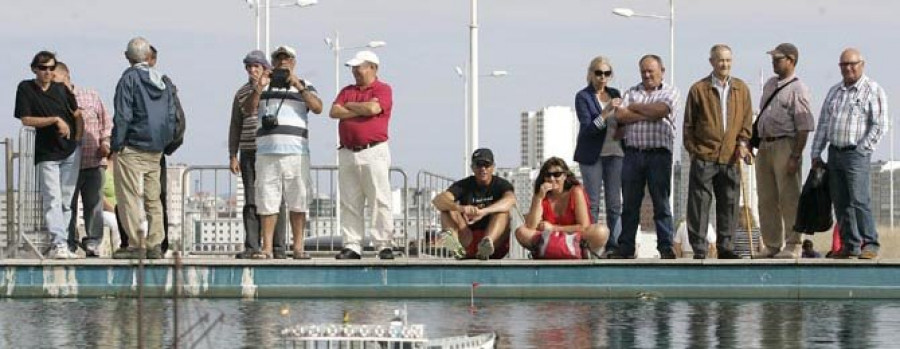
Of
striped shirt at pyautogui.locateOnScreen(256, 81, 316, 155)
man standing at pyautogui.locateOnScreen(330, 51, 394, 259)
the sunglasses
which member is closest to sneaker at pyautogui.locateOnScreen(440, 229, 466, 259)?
man standing at pyautogui.locateOnScreen(330, 51, 394, 259)

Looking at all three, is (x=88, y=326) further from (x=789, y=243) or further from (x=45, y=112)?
(x=789, y=243)

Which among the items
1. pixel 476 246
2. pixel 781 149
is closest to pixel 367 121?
pixel 476 246

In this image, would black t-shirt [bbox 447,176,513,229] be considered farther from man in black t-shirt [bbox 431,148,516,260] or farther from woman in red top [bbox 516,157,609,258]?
woman in red top [bbox 516,157,609,258]

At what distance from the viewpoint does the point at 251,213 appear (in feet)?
55.9

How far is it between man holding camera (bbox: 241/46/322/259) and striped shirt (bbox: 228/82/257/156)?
0.19 metres

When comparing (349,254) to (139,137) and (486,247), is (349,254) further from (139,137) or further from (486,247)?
(139,137)

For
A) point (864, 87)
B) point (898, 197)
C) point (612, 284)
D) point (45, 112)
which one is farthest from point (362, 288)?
point (898, 197)

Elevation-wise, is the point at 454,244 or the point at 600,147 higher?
the point at 600,147

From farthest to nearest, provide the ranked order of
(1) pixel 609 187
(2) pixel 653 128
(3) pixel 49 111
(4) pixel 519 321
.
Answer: (1) pixel 609 187
(3) pixel 49 111
(2) pixel 653 128
(4) pixel 519 321

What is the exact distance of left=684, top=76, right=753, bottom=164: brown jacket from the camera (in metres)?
16.2

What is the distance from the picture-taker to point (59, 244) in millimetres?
16781

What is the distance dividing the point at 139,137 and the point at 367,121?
73.5 inches

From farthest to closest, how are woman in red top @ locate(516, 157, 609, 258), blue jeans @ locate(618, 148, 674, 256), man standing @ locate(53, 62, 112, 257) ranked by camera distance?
man standing @ locate(53, 62, 112, 257), blue jeans @ locate(618, 148, 674, 256), woman in red top @ locate(516, 157, 609, 258)

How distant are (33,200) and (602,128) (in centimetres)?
508
